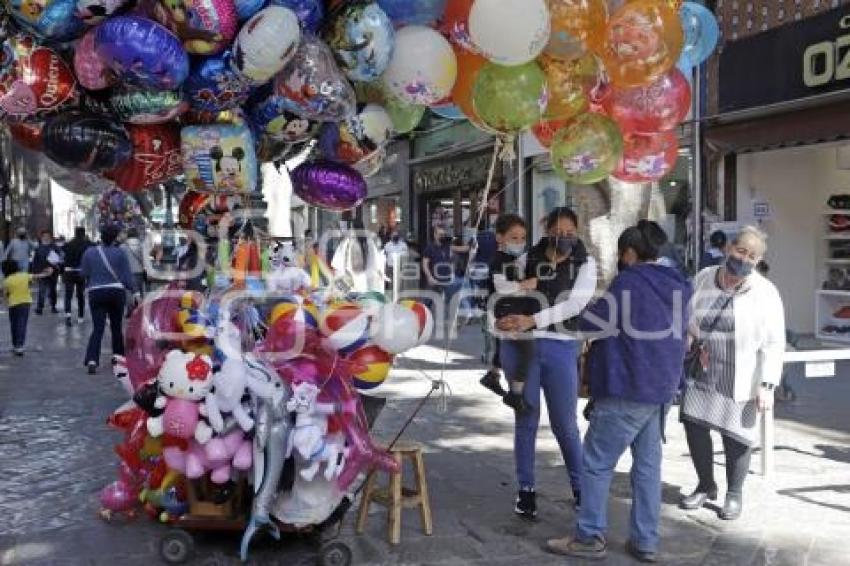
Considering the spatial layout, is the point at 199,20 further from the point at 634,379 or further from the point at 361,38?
the point at 634,379

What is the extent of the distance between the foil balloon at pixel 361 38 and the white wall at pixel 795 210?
9140mm

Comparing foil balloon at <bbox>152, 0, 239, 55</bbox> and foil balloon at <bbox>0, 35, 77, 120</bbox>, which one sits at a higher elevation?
foil balloon at <bbox>152, 0, 239, 55</bbox>

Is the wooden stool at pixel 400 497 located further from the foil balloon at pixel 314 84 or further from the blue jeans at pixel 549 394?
the foil balloon at pixel 314 84

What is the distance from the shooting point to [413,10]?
15.0ft

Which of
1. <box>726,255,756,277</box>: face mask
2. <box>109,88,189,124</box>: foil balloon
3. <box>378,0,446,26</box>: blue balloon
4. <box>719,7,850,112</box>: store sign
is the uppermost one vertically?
<box>719,7,850,112</box>: store sign

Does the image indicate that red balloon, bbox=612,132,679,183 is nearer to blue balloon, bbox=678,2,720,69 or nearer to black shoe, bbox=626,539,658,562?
blue balloon, bbox=678,2,720,69

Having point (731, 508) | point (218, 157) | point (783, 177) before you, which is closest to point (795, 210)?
point (783, 177)

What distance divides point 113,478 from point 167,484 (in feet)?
5.17

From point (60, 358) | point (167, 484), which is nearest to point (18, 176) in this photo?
point (60, 358)

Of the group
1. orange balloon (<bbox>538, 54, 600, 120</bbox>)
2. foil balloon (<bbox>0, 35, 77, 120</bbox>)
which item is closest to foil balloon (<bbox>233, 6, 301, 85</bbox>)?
foil balloon (<bbox>0, 35, 77, 120</bbox>)

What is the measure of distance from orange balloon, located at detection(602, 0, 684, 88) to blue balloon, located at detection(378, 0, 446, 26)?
95 cm

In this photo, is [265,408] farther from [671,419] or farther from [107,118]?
[671,419]

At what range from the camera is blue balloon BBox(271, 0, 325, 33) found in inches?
168

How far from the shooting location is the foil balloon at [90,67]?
4.18m
